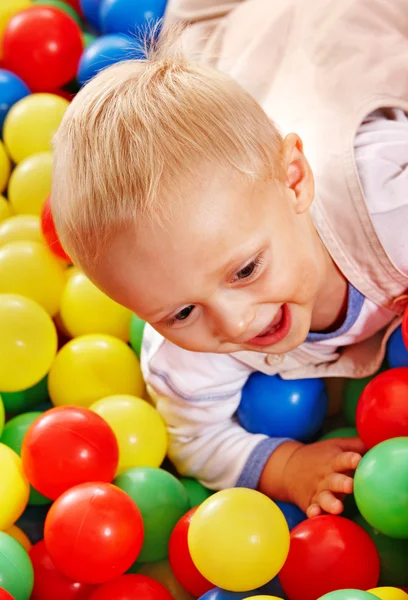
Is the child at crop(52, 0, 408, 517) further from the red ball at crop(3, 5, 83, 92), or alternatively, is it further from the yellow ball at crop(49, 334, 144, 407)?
the red ball at crop(3, 5, 83, 92)

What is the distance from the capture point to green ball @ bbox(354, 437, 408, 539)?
2.97 ft

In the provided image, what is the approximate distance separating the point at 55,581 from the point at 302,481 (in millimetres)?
329

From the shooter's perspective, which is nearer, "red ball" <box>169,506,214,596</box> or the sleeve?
"red ball" <box>169,506,214,596</box>

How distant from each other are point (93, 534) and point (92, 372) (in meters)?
0.35

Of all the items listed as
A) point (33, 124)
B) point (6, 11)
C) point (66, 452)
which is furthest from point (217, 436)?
point (6, 11)

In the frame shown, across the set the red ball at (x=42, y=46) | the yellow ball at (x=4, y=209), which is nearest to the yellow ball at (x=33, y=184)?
the yellow ball at (x=4, y=209)

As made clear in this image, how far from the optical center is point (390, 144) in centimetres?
115

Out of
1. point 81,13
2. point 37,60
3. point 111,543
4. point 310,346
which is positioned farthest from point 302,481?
point 81,13

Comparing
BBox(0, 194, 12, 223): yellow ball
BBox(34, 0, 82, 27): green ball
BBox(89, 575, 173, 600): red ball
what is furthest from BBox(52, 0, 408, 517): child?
BBox(34, 0, 82, 27): green ball

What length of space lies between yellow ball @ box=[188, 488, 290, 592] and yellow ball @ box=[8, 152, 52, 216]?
76 centimetres

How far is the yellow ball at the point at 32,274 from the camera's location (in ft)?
4.39

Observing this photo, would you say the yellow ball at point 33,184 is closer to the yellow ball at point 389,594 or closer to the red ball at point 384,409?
the red ball at point 384,409

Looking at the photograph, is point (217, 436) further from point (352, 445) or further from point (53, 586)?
point (53, 586)

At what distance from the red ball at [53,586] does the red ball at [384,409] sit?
376 millimetres
